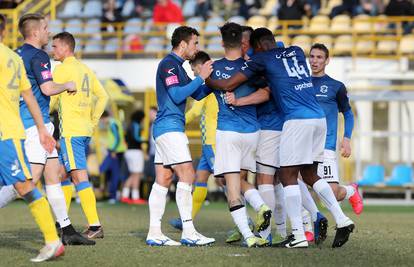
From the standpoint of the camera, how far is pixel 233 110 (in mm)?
10602

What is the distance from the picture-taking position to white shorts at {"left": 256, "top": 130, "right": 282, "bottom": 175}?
35.8ft

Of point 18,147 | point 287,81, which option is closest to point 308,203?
point 287,81

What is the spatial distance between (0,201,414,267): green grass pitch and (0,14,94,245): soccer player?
0.39m

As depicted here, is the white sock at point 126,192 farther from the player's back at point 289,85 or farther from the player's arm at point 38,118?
the player's arm at point 38,118

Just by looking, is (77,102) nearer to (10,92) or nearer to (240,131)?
(240,131)

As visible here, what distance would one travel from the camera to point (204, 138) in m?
13.2

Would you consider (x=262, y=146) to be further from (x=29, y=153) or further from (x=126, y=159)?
(x=126, y=159)

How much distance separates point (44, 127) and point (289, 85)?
2.61m

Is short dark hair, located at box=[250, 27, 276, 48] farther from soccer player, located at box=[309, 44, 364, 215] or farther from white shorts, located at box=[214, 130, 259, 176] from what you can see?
soccer player, located at box=[309, 44, 364, 215]

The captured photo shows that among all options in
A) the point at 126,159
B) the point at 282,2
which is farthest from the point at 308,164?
the point at 282,2

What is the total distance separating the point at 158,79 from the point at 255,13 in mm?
18312

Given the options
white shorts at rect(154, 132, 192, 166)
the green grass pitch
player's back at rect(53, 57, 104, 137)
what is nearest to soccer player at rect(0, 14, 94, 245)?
the green grass pitch

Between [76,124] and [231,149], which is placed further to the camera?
[76,124]

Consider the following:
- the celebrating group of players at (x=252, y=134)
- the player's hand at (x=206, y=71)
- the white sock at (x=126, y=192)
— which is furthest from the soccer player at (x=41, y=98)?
the white sock at (x=126, y=192)
